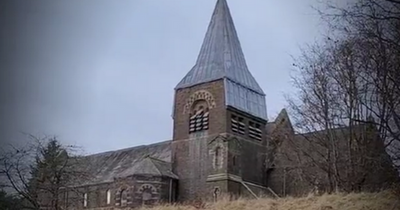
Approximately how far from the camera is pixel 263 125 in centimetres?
2248

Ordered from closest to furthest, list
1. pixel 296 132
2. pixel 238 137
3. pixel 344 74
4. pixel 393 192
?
pixel 393 192 < pixel 344 74 < pixel 296 132 < pixel 238 137

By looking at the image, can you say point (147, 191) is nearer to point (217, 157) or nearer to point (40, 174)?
point (217, 157)

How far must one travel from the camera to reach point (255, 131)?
21969 millimetres

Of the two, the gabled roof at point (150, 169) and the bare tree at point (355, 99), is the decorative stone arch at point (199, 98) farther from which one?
the bare tree at point (355, 99)

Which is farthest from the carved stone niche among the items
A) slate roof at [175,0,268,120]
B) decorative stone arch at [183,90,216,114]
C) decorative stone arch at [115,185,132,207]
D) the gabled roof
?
slate roof at [175,0,268,120]

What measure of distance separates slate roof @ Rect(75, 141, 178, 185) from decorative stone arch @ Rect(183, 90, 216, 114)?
2179mm

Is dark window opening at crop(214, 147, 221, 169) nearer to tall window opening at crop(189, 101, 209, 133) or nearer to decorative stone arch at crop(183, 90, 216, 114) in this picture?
tall window opening at crop(189, 101, 209, 133)

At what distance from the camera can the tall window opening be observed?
70.5 feet

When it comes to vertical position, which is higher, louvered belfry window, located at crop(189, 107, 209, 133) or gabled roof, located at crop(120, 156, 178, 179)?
louvered belfry window, located at crop(189, 107, 209, 133)

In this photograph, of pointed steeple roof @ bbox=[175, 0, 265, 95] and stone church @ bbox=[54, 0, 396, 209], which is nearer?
stone church @ bbox=[54, 0, 396, 209]

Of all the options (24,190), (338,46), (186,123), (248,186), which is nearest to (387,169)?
(338,46)

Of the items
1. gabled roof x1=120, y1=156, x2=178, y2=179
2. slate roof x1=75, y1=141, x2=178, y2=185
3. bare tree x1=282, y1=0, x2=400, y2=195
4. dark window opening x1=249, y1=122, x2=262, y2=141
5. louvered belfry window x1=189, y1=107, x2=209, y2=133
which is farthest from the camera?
dark window opening x1=249, y1=122, x2=262, y2=141

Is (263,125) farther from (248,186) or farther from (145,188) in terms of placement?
(145,188)

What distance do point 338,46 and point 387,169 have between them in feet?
9.10
